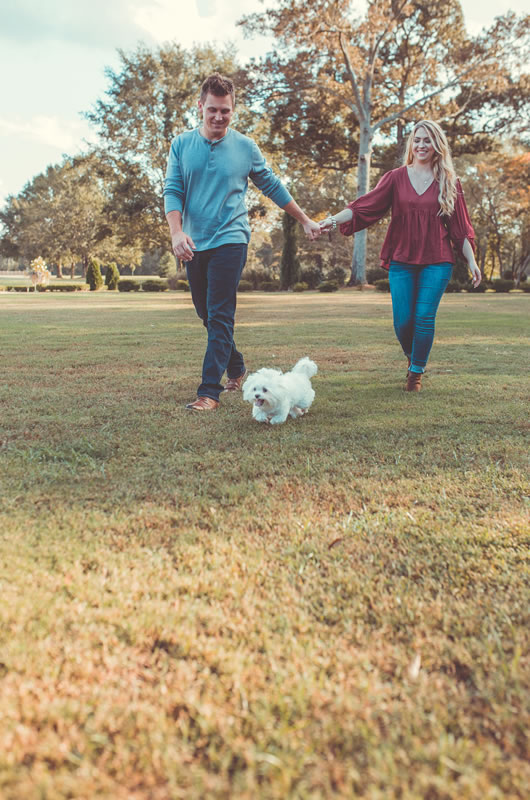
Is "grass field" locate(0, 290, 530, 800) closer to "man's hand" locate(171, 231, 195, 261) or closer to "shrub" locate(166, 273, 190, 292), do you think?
"man's hand" locate(171, 231, 195, 261)

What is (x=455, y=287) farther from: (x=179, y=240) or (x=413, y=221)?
(x=179, y=240)

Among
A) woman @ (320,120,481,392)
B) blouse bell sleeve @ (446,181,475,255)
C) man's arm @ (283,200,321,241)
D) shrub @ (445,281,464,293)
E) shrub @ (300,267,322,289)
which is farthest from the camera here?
shrub @ (300,267,322,289)

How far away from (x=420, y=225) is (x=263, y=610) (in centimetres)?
407

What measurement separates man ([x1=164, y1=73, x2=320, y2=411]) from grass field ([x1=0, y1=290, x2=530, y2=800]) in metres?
0.88

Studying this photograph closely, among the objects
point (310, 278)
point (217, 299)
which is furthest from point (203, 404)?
point (310, 278)

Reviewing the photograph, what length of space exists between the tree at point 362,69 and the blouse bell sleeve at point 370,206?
961 inches

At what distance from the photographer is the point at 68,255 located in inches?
2512

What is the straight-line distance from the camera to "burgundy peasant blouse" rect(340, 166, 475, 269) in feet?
16.2

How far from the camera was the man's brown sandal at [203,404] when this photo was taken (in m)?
4.32

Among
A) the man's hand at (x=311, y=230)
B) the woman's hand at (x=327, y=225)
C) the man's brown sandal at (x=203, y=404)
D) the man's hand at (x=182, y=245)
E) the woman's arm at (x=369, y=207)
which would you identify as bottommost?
the man's brown sandal at (x=203, y=404)

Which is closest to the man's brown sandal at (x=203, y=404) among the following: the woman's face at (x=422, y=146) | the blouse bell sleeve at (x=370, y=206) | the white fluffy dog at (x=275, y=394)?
the white fluffy dog at (x=275, y=394)

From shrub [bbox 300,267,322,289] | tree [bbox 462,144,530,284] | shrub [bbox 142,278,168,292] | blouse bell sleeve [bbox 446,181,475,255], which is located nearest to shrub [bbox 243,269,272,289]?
shrub [bbox 300,267,322,289]

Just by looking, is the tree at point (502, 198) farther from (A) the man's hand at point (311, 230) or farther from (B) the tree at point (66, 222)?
(B) the tree at point (66, 222)

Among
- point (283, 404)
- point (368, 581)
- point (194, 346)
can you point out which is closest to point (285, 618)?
point (368, 581)
